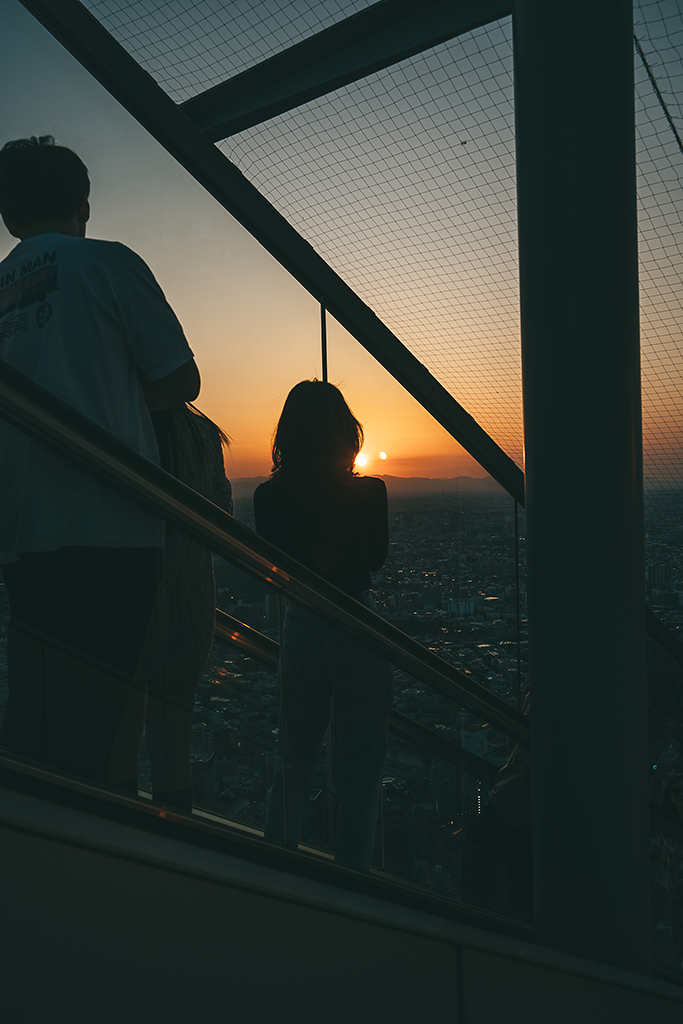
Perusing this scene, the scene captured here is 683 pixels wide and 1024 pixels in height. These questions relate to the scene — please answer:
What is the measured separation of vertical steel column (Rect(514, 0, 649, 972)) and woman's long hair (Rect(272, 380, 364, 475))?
23.3 inches

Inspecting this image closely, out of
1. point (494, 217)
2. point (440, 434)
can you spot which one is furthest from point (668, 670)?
point (494, 217)

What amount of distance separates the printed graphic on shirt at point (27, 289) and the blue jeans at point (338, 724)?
2.50ft

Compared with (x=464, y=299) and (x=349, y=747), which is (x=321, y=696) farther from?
(x=464, y=299)

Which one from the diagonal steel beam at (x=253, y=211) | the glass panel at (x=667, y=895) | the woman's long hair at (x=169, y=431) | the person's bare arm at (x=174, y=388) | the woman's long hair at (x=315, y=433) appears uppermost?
the diagonal steel beam at (x=253, y=211)

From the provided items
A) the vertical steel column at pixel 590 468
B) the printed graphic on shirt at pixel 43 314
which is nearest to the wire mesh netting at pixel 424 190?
the vertical steel column at pixel 590 468

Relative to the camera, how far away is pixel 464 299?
3289mm

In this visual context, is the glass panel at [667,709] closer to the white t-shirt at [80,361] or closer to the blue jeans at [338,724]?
the blue jeans at [338,724]

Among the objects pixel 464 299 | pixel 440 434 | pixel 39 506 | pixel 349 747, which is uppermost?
pixel 464 299

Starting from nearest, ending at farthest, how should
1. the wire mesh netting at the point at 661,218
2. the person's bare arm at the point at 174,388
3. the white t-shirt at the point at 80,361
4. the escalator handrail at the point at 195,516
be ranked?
the escalator handrail at the point at 195,516
the white t-shirt at the point at 80,361
the person's bare arm at the point at 174,388
the wire mesh netting at the point at 661,218

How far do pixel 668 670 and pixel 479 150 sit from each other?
2870 mm

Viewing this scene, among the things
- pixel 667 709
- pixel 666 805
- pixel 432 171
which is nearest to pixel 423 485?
pixel 432 171

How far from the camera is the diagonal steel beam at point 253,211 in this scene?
1664mm

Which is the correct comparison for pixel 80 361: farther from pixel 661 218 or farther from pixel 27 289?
pixel 661 218

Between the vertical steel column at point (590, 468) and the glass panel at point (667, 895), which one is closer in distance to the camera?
the vertical steel column at point (590, 468)
